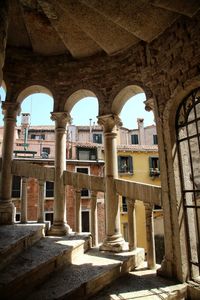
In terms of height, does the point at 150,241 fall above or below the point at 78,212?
below

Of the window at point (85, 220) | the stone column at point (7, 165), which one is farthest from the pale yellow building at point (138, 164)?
the stone column at point (7, 165)

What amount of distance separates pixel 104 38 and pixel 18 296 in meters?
5.21

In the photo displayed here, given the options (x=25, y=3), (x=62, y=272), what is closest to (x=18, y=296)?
(x=62, y=272)

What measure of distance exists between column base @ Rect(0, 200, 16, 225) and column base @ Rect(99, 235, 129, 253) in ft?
7.56

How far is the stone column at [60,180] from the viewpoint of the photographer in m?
5.41

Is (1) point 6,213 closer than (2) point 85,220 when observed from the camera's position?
Yes

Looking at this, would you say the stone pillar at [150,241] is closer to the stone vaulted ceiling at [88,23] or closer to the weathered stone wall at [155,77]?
the weathered stone wall at [155,77]

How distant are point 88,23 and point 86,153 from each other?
16.6 meters

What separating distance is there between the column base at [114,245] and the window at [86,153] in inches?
617

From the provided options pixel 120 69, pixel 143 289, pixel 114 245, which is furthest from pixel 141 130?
pixel 143 289

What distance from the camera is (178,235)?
3.88m

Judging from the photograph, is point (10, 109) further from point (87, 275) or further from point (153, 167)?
point (153, 167)

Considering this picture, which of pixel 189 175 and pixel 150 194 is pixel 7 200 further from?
pixel 189 175

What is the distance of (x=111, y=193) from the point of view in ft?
17.0
